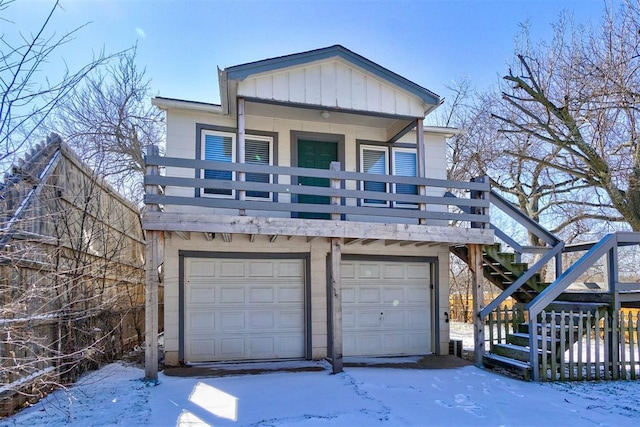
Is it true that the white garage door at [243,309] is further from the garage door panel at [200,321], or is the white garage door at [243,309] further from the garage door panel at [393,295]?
the garage door panel at [393,295]

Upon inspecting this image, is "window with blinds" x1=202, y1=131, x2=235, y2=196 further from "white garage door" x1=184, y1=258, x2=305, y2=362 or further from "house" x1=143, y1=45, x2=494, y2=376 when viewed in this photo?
"white garage door" x1=184, y1=258, x2=305, y2=362

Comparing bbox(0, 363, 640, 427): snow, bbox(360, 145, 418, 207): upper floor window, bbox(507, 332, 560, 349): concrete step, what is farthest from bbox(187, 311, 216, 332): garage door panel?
bbox(507, 332, 560, 349): concrete step

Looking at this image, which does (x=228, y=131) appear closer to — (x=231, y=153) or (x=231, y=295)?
(x=231, y=153)

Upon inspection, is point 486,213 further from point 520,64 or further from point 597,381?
point 520,64

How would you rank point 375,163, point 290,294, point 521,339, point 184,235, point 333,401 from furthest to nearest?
point 375,163 → point 290,294 → point 184,235 → point 521,339 → point 333,401

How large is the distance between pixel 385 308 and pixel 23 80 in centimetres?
814

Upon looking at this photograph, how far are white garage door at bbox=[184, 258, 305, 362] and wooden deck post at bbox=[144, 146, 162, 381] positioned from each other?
1663mm

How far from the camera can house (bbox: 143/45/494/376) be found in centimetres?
780

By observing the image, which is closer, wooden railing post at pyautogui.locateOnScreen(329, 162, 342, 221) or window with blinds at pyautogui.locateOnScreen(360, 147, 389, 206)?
wooden railing post at pyautogui.locateOnScreen(329, 162, 342, 221)

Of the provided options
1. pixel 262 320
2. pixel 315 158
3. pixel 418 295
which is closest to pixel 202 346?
pixel 262 320

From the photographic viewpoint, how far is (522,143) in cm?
1661

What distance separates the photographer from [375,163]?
33.0ft

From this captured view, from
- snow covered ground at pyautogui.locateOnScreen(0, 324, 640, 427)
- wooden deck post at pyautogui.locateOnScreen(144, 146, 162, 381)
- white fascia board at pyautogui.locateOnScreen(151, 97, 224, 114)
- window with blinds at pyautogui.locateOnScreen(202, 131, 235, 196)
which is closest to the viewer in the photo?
snow covered ground at pyautogui.locateOnScreen(0, 324, 640, 427)

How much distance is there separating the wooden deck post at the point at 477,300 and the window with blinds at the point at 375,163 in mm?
2178
